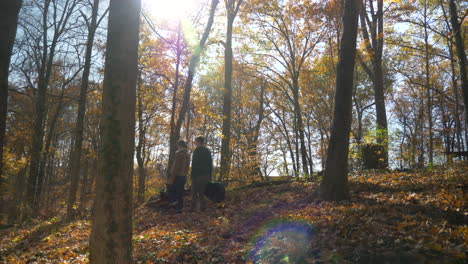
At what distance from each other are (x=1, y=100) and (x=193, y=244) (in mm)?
3840

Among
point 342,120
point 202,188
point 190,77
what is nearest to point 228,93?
point 190,77

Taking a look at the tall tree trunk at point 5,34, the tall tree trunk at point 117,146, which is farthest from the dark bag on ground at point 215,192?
the tall tree trunk at point 117,146

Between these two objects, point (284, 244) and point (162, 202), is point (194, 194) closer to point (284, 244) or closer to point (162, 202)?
point (162, 202)

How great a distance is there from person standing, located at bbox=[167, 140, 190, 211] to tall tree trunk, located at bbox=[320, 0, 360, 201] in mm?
4272

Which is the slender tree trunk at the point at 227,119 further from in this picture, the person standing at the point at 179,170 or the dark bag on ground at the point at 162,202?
the person standing at the point at 179,170

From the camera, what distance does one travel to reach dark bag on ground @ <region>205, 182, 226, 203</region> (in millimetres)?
9547

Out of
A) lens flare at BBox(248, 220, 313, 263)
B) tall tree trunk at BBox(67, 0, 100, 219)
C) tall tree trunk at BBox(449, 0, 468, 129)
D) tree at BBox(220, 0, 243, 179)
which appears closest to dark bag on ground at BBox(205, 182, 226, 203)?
tree at BBox(220, 0, 243, 179)

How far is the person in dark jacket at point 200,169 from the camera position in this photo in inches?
350

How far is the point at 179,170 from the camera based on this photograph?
9.31m

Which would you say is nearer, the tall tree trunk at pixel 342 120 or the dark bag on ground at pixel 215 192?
the tall tree trunk at pixel 342 120

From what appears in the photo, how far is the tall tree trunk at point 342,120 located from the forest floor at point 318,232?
0.40 metres

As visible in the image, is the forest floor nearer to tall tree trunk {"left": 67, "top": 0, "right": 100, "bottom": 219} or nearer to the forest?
the forest

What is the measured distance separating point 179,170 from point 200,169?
0.84 metres

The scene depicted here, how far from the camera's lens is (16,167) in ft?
50.0
